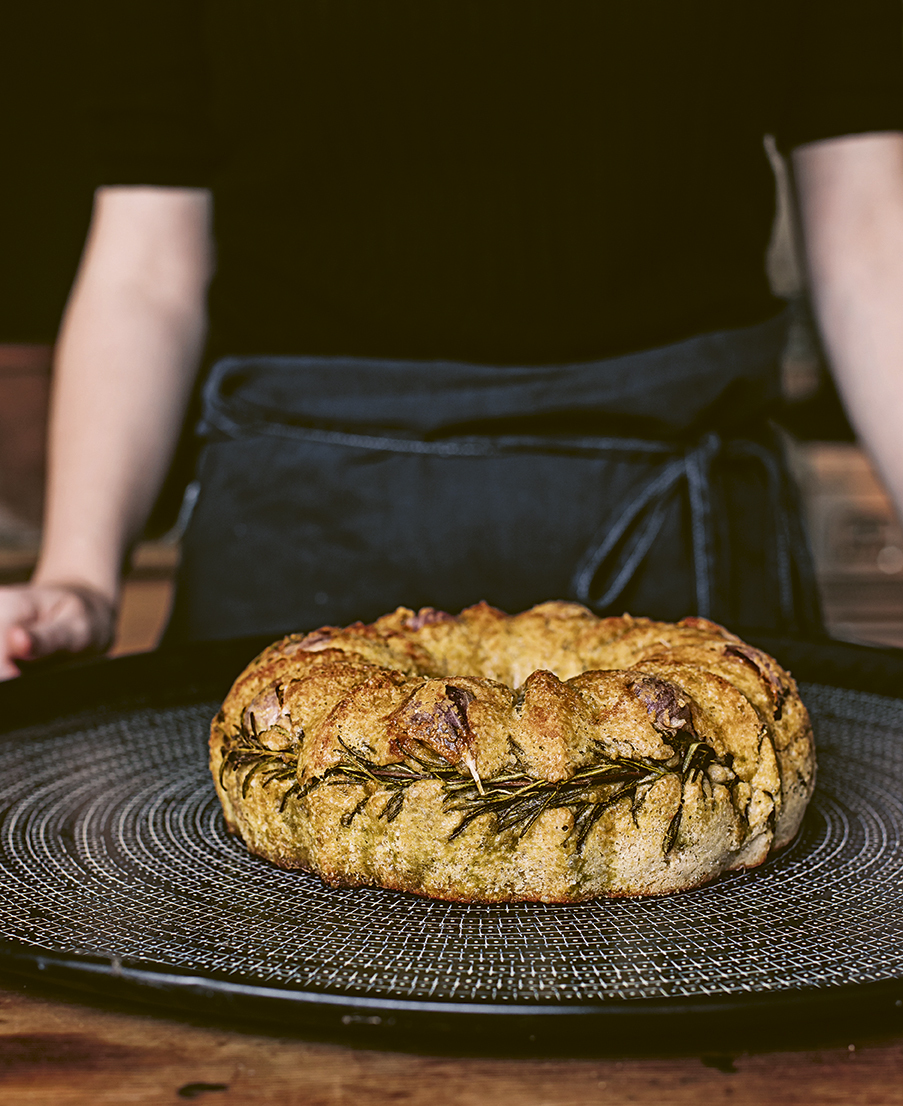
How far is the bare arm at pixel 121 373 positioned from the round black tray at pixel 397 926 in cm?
46

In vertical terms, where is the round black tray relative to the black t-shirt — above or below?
below

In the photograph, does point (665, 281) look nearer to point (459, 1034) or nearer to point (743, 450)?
point (743, 450)

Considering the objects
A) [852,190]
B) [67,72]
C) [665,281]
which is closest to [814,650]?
[665,281]

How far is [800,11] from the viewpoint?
1.44 m

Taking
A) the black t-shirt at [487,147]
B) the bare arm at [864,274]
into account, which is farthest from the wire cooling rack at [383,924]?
the black t-shirt at [487,147]

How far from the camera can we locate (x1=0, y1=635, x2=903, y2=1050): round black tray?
1.57ft

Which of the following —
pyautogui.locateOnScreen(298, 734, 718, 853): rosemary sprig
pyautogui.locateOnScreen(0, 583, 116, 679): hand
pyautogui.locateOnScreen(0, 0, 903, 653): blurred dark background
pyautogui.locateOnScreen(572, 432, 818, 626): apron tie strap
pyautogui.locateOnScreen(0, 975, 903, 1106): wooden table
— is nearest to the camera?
pyautogui.locateOnScreen(0, 975, 903, 1106): wooden table

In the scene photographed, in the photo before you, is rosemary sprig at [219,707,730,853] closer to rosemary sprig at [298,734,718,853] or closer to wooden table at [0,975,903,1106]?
rosemary sprig at [298,734,718,853]

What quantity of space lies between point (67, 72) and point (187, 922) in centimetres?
313

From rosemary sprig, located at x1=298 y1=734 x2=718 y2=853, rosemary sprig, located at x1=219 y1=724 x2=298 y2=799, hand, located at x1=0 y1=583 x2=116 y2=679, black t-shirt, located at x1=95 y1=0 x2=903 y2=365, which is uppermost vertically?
black t-shirt, located at x1=95 y1=0 x2=903 y2=365

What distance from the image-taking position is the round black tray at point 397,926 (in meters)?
0.48

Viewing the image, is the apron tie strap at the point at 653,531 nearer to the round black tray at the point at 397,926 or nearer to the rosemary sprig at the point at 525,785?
the round black tray at the point at 397,926

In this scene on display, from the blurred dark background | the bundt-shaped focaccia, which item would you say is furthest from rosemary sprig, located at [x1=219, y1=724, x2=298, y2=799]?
the blurred dark background

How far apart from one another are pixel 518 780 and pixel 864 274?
41.3 inches
